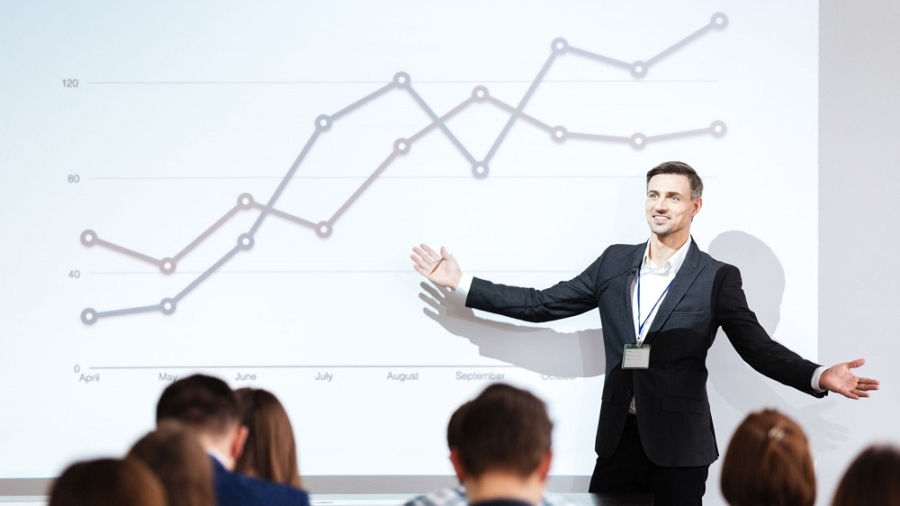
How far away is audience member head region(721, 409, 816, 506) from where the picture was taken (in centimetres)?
173

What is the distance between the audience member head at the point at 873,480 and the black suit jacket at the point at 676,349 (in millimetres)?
1517

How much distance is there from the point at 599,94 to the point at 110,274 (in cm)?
198

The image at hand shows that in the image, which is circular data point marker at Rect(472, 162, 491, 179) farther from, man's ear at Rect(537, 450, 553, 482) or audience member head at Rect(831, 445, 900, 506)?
audience member head at Rect(831, 445, 900, 506)

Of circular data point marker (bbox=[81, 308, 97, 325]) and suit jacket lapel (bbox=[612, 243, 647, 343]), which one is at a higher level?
suit jacket lapel (bbox=[612, 243, 647, 343])

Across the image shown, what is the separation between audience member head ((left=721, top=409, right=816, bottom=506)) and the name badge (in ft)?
4.30

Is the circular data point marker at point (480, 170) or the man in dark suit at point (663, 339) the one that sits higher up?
the circular data point marker at point (480, 170)

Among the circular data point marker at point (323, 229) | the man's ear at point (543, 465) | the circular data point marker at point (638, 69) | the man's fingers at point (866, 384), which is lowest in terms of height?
the man's fingers at point (866, 384)

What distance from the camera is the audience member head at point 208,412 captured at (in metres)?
1.95

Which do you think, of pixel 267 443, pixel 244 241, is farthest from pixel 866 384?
pixel 244 241

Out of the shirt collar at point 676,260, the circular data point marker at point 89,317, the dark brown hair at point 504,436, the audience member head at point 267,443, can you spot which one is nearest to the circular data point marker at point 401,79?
the shirt collar at point 676,260

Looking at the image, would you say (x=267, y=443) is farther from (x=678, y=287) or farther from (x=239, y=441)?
(x=678, y=287)

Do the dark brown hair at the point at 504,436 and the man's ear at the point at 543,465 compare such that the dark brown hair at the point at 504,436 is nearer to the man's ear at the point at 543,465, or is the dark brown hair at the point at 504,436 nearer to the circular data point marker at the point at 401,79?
the man's ear at the point at 543,465

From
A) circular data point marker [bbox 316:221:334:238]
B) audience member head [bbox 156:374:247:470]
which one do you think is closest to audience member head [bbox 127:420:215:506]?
audience member head [bbox 156:374:247:470]

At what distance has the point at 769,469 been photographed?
5.71 feet
